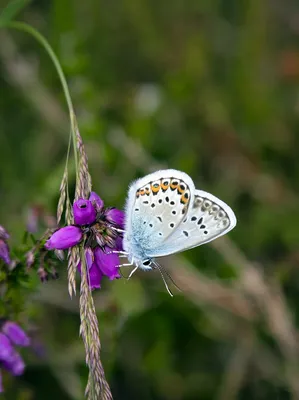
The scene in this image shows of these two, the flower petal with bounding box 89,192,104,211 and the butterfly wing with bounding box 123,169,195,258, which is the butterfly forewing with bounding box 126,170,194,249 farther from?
the flower petal with bounding box 89,192,104,211

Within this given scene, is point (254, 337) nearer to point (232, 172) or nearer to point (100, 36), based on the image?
point (232, 172)

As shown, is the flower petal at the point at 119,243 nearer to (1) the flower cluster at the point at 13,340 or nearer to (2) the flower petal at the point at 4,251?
(2) the flower petal at the point at 4,251

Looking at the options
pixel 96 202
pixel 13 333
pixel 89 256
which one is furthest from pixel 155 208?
pixel 13 333

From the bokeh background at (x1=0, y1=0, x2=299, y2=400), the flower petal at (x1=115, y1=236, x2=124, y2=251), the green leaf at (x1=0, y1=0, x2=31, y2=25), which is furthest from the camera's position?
the bokeh background at (x1=0, y1=0, x2=299, y2=400)

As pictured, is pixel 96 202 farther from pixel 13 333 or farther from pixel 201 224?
pixel 13 333

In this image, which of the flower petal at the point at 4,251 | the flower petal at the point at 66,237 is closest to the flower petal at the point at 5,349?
the flower petal at the point at 4,251

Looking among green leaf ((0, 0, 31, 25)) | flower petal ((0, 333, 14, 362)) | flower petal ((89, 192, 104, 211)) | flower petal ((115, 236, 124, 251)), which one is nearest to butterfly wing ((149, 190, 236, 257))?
flower petal ((115, 236, 124, 251))

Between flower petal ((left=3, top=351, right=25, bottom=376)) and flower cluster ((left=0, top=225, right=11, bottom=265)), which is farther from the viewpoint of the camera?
flower petal ((left=3, top=351, right=25, bottom=376))

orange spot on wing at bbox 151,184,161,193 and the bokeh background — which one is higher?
orange spot on wing at bbox 151,184,161,193
